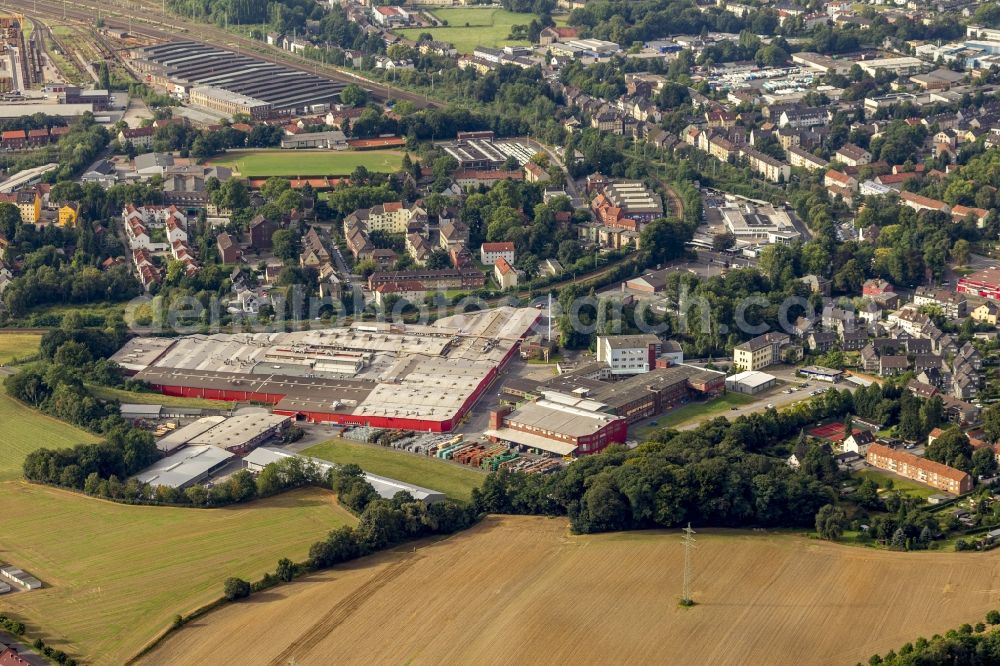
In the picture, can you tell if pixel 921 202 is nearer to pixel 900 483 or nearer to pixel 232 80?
pixel 900 483

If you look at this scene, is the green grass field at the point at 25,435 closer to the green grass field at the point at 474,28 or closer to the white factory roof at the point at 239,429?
the white factory roof at the point at 239,429

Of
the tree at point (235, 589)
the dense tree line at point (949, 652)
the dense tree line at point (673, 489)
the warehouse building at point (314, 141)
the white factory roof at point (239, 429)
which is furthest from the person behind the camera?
the warehouse building at point (314, 141)

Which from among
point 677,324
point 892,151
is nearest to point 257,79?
point 892,151

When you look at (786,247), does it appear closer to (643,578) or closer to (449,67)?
(643,578)

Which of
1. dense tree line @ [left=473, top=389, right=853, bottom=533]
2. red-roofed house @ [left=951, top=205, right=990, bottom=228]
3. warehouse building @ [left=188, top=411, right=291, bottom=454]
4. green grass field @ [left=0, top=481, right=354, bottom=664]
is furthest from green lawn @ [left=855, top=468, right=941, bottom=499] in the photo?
red-roofed house @ [left=951, top=205, right=990, bottom=228]

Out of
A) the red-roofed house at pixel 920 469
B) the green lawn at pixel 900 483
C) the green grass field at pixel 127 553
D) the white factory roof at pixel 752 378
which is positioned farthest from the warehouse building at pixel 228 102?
the green lawn at pixel 900 483
